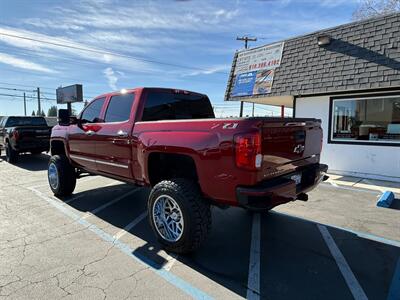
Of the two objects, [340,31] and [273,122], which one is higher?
[340,31]

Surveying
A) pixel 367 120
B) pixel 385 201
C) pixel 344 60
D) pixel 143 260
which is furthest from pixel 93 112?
pixel 367 120

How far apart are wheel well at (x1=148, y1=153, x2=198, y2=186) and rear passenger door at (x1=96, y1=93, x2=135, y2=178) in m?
0.49

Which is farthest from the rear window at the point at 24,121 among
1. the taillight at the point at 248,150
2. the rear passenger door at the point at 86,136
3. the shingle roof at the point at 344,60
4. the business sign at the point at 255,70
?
the taillight at the point at 248,150

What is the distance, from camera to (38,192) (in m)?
7.32

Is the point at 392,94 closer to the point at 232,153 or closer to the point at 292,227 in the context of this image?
the point at 292,227

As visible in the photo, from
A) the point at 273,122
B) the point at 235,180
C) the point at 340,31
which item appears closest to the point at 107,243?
the point at 235,180

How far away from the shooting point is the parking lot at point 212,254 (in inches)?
123

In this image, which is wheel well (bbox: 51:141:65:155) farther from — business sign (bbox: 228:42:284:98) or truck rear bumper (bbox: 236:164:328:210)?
business sign (bbox: 228:42:284:98)

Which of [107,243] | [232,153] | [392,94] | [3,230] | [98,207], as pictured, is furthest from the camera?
[392,94]

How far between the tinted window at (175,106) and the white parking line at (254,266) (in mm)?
2173

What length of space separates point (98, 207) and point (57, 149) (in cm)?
200

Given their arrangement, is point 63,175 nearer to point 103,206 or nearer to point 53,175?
point 53,175

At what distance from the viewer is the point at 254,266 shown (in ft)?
11.8

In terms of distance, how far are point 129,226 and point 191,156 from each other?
200cm
